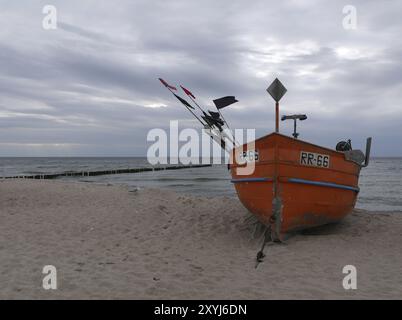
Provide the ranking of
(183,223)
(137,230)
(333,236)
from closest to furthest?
1. (333,236)
2. (137,230)
3. (183,223)

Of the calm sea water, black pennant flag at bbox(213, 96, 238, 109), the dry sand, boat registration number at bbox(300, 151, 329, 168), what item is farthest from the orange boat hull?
the calm sea water

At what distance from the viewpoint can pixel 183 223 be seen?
1060 cm

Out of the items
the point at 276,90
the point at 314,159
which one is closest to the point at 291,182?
the point at 314,159

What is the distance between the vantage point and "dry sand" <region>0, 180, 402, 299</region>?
5281mm

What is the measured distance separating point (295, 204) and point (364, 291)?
2.98m

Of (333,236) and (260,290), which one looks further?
(333,236)

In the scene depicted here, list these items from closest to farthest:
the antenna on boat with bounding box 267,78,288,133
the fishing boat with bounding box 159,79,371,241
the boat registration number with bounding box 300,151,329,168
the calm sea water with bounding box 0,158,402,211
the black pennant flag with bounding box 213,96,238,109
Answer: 1. the antenna on boat with bounding box 267,78,288,133
2. the fishing boat with bounding box 159,79,371,241
3. the boat registration number with bounding box 300,151,329,168
4. the black pennant flag with bounding box 213,96,238,109
5. the calm sea water with bounding box 0,158,402,211

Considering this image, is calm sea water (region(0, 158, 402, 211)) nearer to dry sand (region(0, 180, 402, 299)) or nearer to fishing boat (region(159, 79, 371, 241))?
dry sand (region(0, 180, 402, 299))

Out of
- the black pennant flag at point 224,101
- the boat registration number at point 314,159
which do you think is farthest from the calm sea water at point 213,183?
the black pennant flag at point 224,101

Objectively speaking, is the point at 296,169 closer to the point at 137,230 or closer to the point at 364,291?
the point at 364,291

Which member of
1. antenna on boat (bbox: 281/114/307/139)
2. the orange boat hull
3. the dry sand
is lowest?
the dry sand
